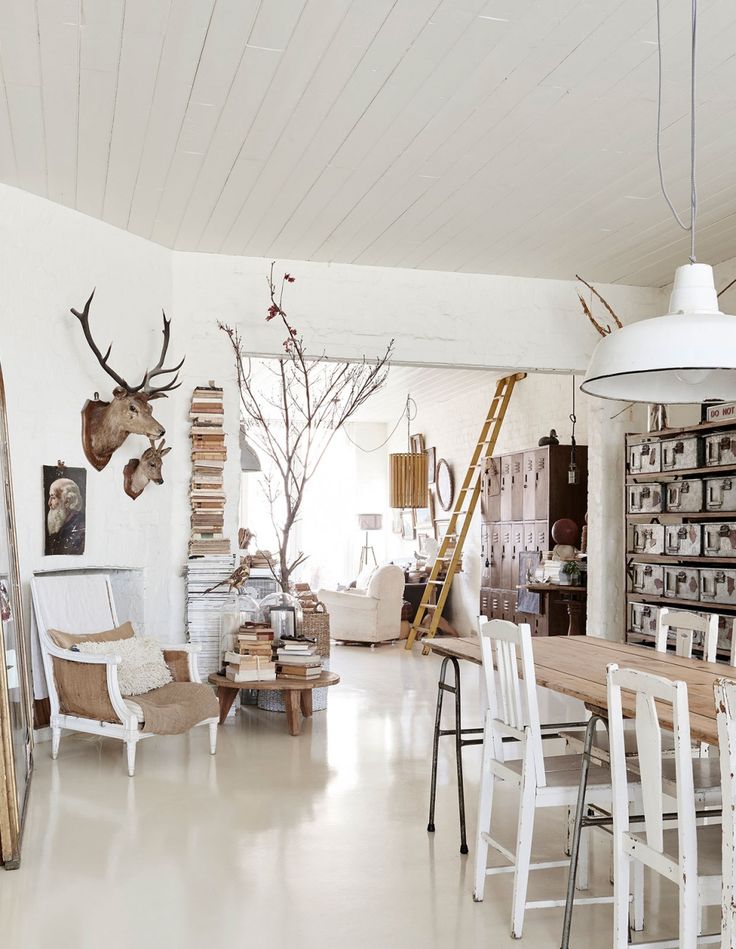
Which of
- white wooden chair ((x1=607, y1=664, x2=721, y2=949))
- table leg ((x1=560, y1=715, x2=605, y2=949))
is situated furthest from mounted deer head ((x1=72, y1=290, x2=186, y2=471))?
white wooden chair ((x1=607, y1=664, x2=721, y2=949))

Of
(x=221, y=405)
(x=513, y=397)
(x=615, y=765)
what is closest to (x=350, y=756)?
(x=221, y=405)

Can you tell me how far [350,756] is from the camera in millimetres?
5426

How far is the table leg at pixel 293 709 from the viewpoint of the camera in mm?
5859

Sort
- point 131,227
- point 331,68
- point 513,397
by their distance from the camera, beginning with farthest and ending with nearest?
point 513,397, point 131,227, point 331,68

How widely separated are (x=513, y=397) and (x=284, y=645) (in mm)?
5768

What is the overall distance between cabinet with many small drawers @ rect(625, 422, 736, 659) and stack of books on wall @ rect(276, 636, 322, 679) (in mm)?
2406

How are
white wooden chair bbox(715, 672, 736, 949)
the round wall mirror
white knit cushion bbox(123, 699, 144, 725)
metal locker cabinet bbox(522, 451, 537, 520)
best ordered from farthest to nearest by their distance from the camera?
the round wall mirror, metal locker cabinet bbox(522, 451, 537, 520), white knit cushion bbox(123, 699, 144, 725), white wooden chair bbox(715, 672, 736, 949)

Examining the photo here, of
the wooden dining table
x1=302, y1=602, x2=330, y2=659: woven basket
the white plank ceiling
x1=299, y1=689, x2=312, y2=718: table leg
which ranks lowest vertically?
x1=299, y1=689, x2=312, y2=718: table leg

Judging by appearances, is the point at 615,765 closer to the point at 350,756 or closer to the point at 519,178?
the point at 350,756

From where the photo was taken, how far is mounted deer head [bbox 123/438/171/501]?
6.08 m

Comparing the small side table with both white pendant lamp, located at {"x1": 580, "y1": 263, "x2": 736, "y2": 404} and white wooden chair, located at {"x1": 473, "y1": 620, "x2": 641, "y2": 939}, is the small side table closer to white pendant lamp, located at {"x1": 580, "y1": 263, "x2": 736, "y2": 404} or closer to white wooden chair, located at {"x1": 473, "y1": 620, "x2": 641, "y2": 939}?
white wooden chair, located at {"x1": 473, "y1": 620, "x2": 641, "y2": 939}

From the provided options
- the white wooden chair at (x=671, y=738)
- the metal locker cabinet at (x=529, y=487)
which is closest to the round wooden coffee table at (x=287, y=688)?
the white wooden chair at (x=671, y=738)

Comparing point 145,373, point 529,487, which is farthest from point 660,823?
point 529,487

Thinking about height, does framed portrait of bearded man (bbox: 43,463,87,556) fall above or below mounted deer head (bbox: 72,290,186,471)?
below
